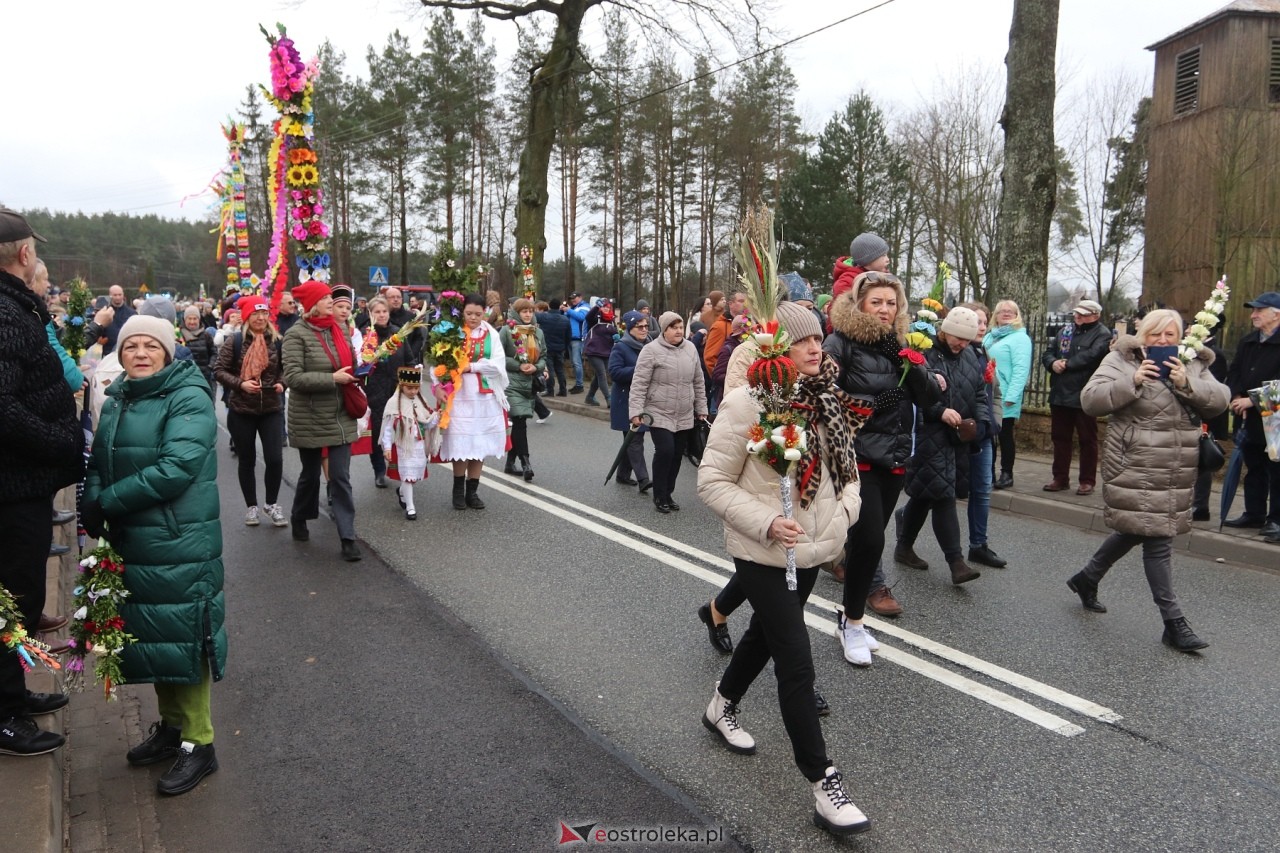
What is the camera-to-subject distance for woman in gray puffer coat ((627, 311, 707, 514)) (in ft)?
28.3

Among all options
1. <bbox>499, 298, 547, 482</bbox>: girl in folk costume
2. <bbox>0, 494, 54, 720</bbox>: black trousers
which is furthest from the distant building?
<bbox>0, 494, 54, 720</bbox>: black trousers

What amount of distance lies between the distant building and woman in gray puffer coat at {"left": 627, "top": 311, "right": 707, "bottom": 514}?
768 inches

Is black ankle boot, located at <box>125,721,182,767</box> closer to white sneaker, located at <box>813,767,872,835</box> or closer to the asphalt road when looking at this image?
the asphalt road

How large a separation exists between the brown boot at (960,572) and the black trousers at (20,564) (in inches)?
→ 204

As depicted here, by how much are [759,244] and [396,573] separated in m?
4.13

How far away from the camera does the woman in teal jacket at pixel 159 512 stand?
3.49 metres

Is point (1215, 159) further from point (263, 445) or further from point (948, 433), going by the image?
point (263, 445)

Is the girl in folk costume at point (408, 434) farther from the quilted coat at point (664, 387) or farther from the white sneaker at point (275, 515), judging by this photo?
the quilted coat at point (664, 387)

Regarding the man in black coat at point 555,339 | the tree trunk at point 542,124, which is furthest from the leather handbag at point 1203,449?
the tree trunk at point 542,124

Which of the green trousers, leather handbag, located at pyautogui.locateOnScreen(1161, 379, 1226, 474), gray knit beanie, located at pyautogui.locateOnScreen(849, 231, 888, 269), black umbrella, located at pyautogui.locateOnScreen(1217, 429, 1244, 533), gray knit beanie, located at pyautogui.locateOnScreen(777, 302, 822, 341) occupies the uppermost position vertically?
gray knit beanie, located at pyautogui.locateOnScreen(849, 231, 888, 269)

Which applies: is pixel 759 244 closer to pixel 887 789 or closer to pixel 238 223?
pixel 887 789

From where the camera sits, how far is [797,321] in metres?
3.54

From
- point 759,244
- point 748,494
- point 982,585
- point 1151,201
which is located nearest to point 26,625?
point 748,494

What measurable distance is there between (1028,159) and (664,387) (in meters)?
6.80
